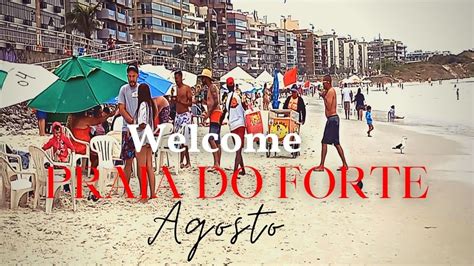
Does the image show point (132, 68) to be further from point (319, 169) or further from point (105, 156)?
point (319, 169)

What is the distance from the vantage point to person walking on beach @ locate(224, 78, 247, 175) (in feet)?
13.6

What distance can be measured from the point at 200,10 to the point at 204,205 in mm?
1455

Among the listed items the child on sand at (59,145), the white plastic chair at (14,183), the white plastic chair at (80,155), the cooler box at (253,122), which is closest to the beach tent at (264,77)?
the cooler box at (253,122)

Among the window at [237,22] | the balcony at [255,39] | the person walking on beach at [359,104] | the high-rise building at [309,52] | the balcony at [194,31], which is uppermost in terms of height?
the window at [237,22]

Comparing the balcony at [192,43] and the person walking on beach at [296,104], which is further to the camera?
the balcony at [192,43]

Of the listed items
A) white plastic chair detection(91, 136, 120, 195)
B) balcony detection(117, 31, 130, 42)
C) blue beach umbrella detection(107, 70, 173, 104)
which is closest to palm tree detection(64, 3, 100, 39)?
balcony detection(117, 31, 130, 42)

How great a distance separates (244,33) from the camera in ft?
15.0

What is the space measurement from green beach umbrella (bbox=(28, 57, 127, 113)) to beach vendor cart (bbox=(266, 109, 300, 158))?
39.9 inches

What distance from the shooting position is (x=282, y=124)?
4.16 metres

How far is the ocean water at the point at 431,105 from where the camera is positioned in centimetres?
423

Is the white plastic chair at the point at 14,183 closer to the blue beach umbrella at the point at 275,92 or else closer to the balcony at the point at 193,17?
the balcony at the point at 193,17

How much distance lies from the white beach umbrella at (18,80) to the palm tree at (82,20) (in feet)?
1.25

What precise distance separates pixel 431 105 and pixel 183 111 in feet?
5.43

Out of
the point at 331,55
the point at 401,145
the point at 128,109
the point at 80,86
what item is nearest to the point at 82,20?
the point at 80,86
